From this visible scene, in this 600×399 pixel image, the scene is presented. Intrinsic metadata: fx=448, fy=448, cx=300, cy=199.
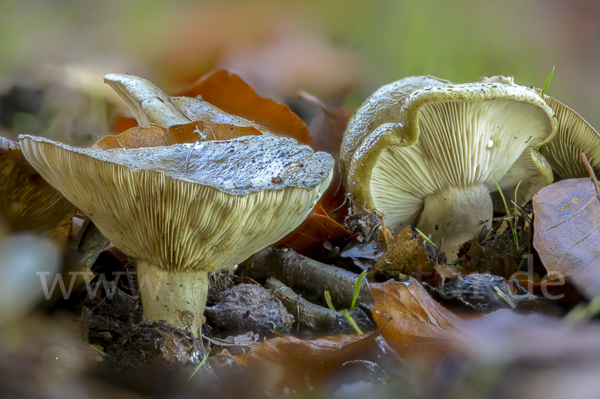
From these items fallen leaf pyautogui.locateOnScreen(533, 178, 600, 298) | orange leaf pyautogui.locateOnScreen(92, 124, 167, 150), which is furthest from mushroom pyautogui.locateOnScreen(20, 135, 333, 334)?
fallen leaf pyautogui.locateOnScreen(533, 178, 600, 298)

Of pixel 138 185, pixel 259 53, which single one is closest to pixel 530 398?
pixel 138 185

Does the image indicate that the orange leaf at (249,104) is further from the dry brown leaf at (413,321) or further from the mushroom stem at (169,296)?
the dry brown leaf at (413,321)

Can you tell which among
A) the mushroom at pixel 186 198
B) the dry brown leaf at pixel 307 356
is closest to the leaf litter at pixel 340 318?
the dry brown leaf at pixel 307 356

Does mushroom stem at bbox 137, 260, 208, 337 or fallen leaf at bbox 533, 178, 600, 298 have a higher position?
fallen leaf at bbox 533, 178, 600, 298

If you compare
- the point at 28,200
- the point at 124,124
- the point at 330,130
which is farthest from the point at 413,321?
the point at 124,124

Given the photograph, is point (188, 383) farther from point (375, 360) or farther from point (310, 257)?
point (310, 257)

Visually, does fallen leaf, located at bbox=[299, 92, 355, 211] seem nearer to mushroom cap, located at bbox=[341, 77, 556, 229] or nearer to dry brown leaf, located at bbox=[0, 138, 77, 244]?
mushroom cap, located at bbox=[341, 77, 556, 229]
